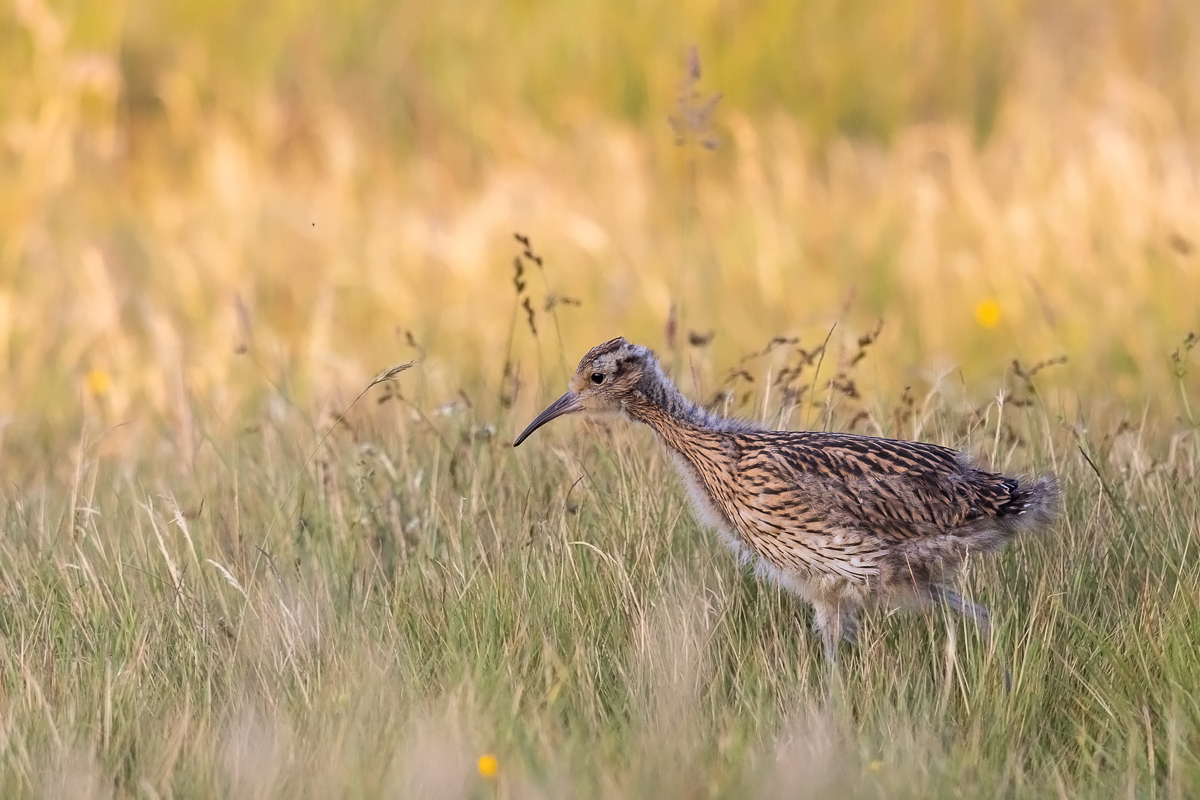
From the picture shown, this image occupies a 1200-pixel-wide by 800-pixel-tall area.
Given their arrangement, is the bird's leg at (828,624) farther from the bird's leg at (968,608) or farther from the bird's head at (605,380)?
the bird's head at (605,380)

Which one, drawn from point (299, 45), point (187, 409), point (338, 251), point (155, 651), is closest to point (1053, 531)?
point (155, 651)

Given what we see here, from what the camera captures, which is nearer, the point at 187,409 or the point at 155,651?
the point at 155,651

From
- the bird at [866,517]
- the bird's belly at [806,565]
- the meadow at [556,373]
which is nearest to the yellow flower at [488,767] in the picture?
the meadow at [556,373]

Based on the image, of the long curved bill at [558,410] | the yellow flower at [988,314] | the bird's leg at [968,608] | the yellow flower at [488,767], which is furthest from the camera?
the yellow flower at [988,314]

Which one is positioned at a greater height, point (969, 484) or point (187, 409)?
point (187, 409)

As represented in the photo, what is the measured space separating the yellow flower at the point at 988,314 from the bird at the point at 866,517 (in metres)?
4.18

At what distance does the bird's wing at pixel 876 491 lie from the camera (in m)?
4.40

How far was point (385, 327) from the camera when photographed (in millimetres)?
9320

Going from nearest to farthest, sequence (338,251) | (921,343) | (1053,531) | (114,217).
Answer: (1053,531)
(921,343)
(338,251)
(114,217)

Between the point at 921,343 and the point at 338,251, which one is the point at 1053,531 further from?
the point at 338,251

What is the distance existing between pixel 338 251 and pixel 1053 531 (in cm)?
592

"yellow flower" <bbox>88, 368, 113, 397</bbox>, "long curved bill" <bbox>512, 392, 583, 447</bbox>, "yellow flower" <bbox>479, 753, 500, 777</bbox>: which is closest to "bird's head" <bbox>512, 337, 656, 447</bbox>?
"long curved bill" <bbox>512, 392, 583, 447</bbox>

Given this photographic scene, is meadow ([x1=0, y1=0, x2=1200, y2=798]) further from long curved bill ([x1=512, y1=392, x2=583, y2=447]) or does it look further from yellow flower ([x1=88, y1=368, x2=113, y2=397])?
long curved bill ([x1=512, y1=392, x2=583, y2=447])

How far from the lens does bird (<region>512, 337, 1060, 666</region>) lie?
14.4 ft
